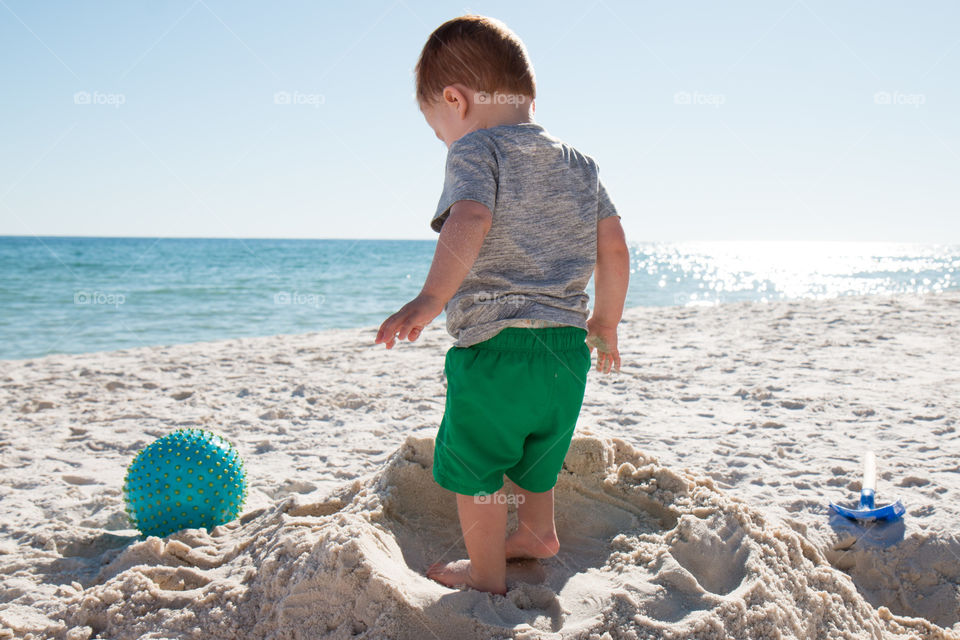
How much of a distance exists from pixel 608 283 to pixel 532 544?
80cm

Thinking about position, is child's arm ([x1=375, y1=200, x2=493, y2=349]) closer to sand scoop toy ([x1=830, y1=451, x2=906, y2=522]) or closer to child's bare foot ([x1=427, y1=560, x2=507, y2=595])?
child's bare foot ([x1=427, y1=560, x2=507, y2=595])

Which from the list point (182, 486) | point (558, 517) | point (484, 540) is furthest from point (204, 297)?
point (484, 540)

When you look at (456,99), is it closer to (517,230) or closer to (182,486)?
(517,230)

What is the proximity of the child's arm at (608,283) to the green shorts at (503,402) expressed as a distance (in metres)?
0.26

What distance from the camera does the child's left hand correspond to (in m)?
1.59

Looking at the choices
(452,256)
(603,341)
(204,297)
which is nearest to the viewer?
(452,256)

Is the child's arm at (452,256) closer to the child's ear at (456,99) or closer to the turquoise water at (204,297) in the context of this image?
the child's ear at (456,99)

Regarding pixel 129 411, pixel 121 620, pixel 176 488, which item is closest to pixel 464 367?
pixel 121 620

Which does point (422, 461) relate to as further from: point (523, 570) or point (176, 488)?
point (176, 488)

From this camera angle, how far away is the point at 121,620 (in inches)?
73.8

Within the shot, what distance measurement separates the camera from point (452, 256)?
1.73 metres

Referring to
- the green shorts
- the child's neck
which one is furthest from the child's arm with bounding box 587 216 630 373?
the child's neck

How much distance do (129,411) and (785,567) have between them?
13.1ft

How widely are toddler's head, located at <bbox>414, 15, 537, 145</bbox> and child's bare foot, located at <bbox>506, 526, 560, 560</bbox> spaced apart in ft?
3.85
